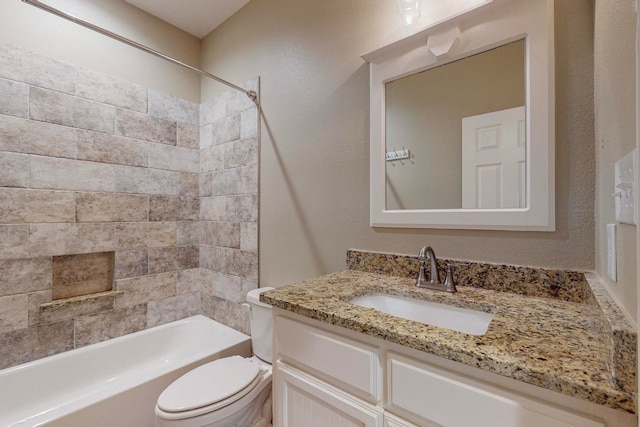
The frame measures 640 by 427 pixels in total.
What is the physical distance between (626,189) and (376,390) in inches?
28.8

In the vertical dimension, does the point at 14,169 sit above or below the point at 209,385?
above

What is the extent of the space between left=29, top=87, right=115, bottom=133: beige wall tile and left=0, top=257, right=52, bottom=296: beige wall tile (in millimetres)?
827

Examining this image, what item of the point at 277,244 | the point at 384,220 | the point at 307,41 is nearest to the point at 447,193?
the point at 384,220

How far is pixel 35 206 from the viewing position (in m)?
1.67

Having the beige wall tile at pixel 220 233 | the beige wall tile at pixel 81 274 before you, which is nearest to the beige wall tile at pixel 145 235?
the beige wall tile at pixel 81 274

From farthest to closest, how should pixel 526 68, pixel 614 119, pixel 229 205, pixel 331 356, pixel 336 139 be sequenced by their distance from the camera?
pixel 229 205 → pixel 336 139 → pixel 526 68 → pixel 331 356 → pixel 614 119

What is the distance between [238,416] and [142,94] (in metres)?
2.18

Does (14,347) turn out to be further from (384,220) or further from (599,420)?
(599,420)

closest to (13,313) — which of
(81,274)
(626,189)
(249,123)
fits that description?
(81,274)

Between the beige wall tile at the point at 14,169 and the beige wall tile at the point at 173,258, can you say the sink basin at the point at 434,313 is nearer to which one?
the beige wall tile at the point at 173,258

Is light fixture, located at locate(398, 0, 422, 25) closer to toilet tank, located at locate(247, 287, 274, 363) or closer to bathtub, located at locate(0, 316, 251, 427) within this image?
toilet tank, located at locate(247, 287, 274, 363)

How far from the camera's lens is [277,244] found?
1.89m

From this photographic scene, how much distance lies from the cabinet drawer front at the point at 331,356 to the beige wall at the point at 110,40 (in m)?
2.11

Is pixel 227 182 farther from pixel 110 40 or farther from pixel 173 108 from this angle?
pixel 110 40
